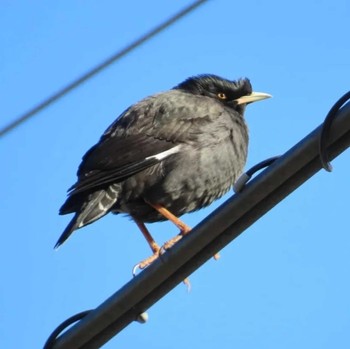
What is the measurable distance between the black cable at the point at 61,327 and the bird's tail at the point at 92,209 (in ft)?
5.90

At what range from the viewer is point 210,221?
10.5 feet

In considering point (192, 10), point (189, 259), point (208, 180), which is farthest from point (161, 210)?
point (189, 259)

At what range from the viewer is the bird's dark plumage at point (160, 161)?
569cm

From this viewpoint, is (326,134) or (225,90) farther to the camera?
(225,90)

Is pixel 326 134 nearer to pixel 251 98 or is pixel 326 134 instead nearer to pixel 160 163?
pixel 160 163

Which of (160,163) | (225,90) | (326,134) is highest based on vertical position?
(225,90)

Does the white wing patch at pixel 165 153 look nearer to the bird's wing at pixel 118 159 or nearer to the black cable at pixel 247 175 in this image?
the bird's wing at pixel 118 159

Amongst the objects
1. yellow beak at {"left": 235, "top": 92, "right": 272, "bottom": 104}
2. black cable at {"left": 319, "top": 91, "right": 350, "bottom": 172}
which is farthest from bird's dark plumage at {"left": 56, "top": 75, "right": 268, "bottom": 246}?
black cable at {"left": 319, "top": 91, "right": 350, "bottom": 172}

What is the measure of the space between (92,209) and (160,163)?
2.07ft

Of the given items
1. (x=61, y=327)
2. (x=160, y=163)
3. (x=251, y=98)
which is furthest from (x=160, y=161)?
(x=61, y=327)

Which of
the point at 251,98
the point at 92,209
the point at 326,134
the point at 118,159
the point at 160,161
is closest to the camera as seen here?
the point at 326,134

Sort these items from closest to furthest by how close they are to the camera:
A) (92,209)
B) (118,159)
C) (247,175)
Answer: (247,175)
(92,209)
(118,159)

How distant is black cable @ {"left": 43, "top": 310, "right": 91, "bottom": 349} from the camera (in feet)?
10.9

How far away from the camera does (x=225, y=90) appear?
285 inches
